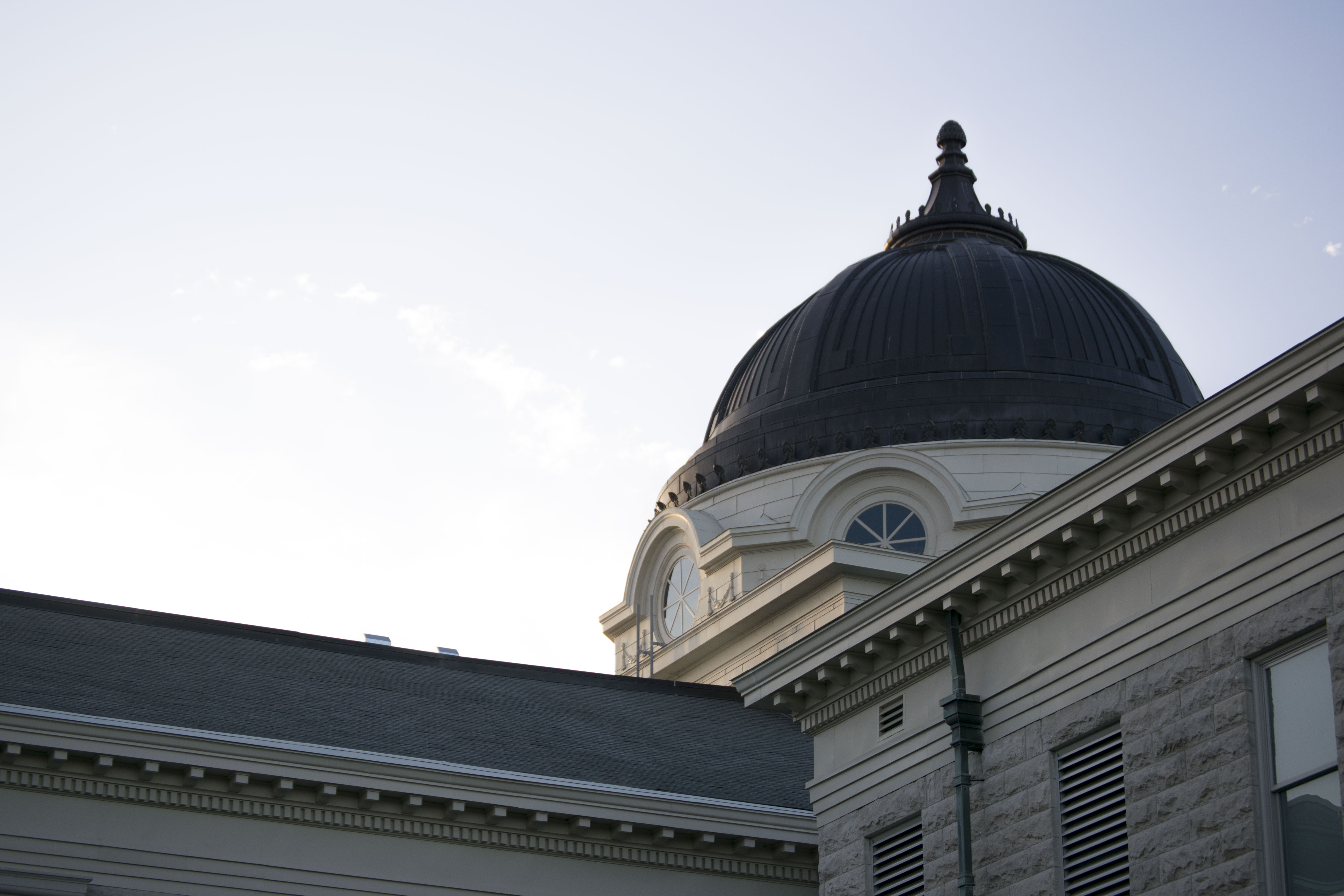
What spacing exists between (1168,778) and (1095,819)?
98 cm

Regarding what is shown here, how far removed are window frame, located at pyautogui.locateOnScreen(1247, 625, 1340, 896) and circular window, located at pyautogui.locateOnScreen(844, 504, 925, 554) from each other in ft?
73.5

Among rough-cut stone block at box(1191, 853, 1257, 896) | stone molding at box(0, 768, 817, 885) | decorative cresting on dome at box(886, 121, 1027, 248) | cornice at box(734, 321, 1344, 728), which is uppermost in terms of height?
decorative cresting on dome at box(886, 121, 1027, 248)

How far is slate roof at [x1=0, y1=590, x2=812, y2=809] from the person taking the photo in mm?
21953

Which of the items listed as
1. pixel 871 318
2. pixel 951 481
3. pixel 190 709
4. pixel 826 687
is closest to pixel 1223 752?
pixel 826 687

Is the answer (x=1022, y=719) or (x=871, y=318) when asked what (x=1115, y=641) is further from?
(x=871, y=318)

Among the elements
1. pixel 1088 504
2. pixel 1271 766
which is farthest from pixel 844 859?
pixel 1271 766

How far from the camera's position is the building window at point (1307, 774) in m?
12.5

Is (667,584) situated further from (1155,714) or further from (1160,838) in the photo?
(1160,838)

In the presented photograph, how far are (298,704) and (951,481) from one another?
52.9 ft

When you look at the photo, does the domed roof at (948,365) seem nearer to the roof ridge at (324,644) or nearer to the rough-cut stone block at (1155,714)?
the roof ridge at (324,644)

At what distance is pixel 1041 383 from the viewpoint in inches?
1469

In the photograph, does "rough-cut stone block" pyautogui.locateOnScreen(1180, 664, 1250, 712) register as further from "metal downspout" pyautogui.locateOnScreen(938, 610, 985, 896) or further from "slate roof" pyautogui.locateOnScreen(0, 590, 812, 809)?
"slate roof" pyautogui.locateOnScreen(0, 590, 812, 809)

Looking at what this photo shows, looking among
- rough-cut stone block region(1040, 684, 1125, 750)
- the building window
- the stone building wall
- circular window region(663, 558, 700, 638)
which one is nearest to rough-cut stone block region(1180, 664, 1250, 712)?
the stone building wall

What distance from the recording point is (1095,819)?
14461 mm
